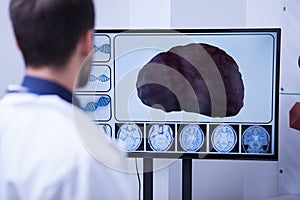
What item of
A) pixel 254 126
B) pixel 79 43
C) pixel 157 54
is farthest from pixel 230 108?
pixel 79 43

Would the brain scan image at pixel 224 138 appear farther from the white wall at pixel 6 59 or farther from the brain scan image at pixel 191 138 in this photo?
the white wall at pixel 6 59

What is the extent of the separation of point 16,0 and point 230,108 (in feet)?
4.26

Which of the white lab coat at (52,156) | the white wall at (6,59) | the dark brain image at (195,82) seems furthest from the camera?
the white wall at (6,59)

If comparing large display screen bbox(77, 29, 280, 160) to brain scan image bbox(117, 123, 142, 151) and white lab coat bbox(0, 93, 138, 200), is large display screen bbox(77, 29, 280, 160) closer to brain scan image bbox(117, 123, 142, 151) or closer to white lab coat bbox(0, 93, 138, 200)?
brain scan image bbox(117, 123, 142, 151)

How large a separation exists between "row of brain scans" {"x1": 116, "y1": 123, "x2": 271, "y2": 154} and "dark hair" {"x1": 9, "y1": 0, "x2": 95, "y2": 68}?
1.19 metres

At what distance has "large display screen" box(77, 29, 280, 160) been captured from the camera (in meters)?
1.92

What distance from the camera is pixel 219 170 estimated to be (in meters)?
2.38

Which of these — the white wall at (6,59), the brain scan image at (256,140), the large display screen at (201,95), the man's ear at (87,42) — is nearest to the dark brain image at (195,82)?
the large display screen at (201,95)

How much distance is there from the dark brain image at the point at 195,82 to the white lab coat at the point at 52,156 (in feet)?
3.78

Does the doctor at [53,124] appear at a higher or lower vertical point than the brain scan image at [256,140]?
higher

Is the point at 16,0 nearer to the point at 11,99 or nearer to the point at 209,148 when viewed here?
the point at 11,99

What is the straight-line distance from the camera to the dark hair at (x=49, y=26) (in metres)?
0.76

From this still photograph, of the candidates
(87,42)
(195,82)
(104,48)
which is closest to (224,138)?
(195,82)

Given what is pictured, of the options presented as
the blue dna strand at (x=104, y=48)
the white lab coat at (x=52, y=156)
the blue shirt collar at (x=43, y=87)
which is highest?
the blue dna strand at (x=104, y=48)
